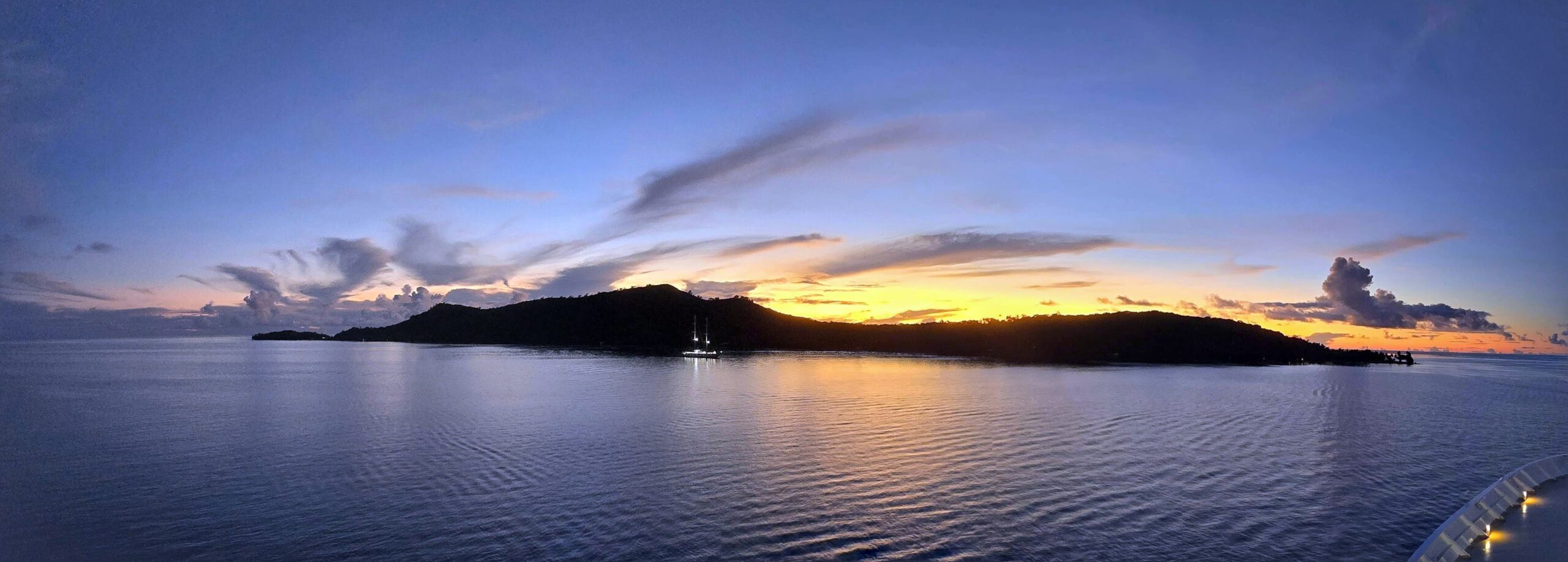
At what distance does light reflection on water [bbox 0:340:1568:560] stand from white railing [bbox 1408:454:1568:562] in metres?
2.53

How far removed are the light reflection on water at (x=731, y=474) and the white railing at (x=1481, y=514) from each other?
8.30 ft

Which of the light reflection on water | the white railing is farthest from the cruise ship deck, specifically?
the light reflection on water

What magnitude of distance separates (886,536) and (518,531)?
832cm

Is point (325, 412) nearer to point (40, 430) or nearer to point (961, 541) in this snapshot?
point (40, 430)

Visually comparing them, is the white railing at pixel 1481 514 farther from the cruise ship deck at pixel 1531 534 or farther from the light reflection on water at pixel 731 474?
the light reflection on water at pixel 731 474

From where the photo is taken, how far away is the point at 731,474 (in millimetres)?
23625

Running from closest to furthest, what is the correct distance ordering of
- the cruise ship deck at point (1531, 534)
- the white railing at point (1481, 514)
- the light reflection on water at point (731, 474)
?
the white railing at point (1481, 514) < the cruise ship deck at point (1531, 534) < the light reflection on water at point (731, 474)

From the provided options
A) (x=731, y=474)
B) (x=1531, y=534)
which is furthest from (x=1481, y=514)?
(x=731, y=474)

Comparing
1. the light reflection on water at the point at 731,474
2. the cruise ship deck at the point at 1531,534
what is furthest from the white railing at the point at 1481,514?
the light reflection on water at the point at 731,474

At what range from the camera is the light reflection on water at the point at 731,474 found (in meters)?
16.4

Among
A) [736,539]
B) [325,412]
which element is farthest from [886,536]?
[325,412]

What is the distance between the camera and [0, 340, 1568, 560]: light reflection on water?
647 inches

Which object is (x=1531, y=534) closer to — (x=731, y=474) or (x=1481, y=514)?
(x=1481, y=514)

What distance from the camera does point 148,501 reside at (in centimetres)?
1942
